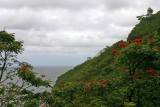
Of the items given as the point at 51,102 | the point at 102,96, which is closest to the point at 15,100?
the point at 51,102

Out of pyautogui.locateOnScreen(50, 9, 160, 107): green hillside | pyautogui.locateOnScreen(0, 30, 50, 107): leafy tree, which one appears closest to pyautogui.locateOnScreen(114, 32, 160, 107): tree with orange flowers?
pyautogui.locateOnScreen(50, 9, 160, 107): green hillside

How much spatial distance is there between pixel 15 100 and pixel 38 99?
53.5 inches

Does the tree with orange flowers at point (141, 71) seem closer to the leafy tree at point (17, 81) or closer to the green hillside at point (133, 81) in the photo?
the green hillside at point (133, 81)

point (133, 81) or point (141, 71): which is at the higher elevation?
point (141, 71)

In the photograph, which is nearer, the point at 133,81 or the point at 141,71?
the point at 133,81

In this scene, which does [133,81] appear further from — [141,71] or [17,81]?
[17,81]

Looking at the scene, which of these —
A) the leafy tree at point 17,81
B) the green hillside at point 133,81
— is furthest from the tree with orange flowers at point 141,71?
the leafy tree at point 17,81

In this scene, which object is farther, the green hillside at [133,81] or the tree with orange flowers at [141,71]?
the green hillside at [133,81]

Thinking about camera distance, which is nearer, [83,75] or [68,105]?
[68,105]

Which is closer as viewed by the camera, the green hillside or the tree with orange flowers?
the tree with orange flowers

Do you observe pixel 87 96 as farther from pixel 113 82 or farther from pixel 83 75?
pixel 83 75

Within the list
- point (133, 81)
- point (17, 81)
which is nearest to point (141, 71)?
point (133, 81)

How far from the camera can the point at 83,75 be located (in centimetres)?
5694

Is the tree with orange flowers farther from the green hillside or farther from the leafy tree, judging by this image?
the leafy tree
